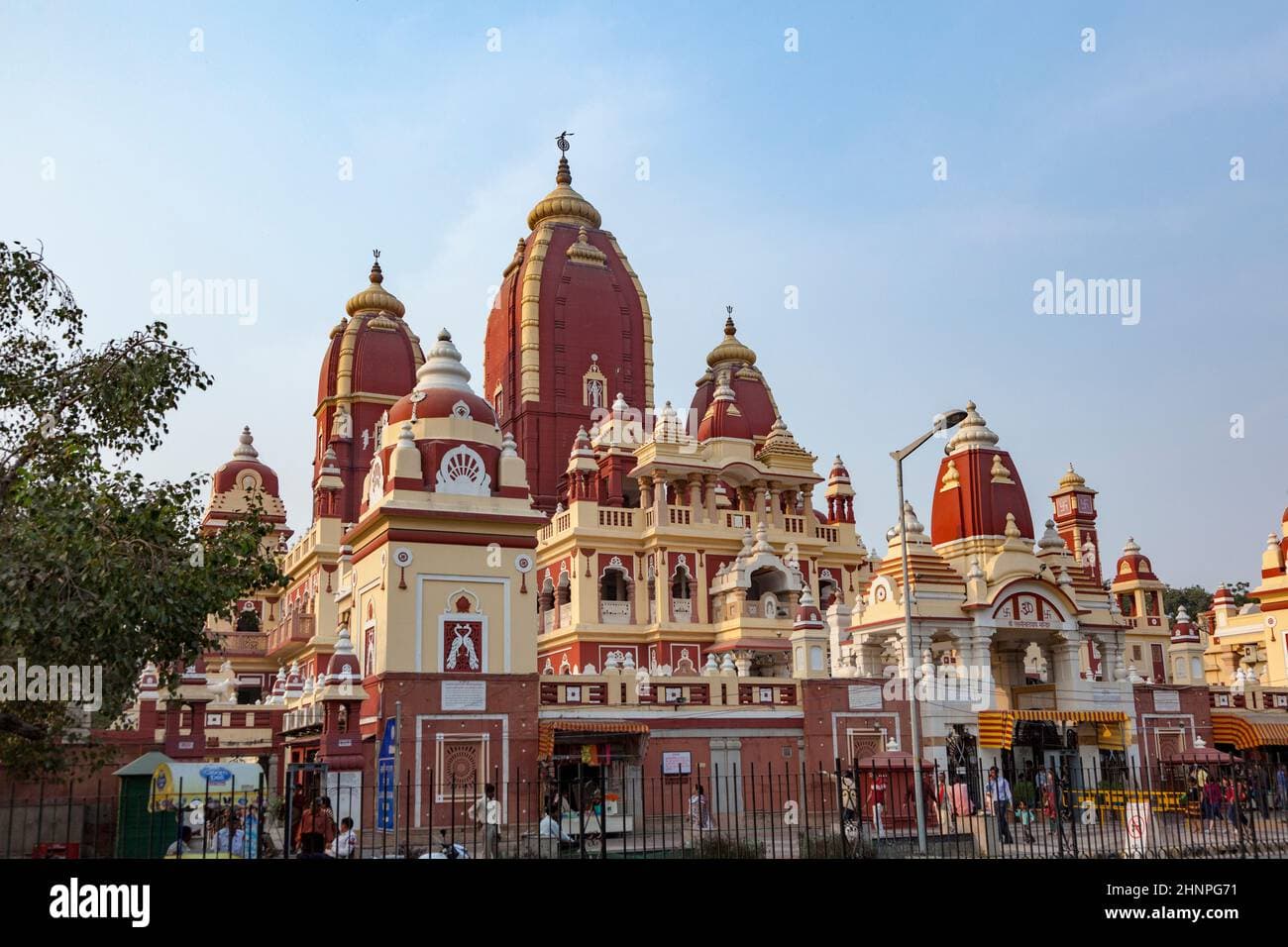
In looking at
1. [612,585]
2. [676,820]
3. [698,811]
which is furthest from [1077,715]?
[612,585]

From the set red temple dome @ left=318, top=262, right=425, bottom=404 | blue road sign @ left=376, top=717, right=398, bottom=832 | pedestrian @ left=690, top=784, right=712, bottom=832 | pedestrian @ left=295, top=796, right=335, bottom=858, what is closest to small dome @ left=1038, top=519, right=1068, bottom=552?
pedestrian @ left=690, top=784, right=712, bottom=832

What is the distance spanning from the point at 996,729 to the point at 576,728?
10.0 metres

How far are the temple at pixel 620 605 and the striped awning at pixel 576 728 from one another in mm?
56

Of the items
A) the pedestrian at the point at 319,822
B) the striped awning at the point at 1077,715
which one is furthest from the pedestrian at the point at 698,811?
the striped awning at the point at 1077,715

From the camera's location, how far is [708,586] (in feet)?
127

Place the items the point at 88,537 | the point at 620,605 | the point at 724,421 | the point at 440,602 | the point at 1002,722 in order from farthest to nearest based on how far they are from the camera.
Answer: the point at 724,421
the point at 620,605
the point at 1002,722
the point at 440,602
the point at 88,537

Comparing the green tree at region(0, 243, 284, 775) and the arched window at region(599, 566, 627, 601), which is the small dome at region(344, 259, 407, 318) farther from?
the green tree at region(0, 243, 284, 775)

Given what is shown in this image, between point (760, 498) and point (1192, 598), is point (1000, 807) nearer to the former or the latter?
point (760, 498)

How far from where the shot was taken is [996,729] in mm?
28625

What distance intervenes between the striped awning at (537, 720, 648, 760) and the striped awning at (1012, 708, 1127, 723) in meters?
9.40

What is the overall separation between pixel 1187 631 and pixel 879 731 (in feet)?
42.0

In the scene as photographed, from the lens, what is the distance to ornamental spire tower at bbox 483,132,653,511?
147 ft
